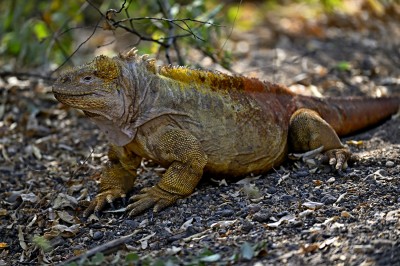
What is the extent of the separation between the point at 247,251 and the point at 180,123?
2.07 metres

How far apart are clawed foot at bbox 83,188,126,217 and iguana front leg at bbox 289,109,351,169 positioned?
2189 millimetres

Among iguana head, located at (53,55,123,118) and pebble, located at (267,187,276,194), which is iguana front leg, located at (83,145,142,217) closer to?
iguana head, located at (53,55,123,118)


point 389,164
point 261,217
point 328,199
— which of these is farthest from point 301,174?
point 261,217

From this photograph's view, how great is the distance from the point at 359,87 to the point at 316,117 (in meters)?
3.29

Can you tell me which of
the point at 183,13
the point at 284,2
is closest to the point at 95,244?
the point at 183,13

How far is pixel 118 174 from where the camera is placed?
7.77 m

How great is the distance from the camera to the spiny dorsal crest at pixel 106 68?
7.08 m

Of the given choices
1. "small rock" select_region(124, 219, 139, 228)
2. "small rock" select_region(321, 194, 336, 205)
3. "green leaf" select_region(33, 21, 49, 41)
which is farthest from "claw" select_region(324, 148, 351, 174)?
"green leaf" select_region(33, 21, 49, 41)

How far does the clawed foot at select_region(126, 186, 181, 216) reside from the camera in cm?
710

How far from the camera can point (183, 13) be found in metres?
10.4

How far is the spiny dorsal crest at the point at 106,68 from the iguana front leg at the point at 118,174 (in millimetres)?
927

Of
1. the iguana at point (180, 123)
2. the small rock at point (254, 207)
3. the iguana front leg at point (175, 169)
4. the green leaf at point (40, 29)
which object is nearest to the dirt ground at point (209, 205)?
the small rock at point (254, 207)

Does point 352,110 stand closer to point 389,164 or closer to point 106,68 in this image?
point 389,164

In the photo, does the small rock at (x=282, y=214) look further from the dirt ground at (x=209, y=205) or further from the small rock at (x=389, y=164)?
the small rock at (x=389, y=164)
